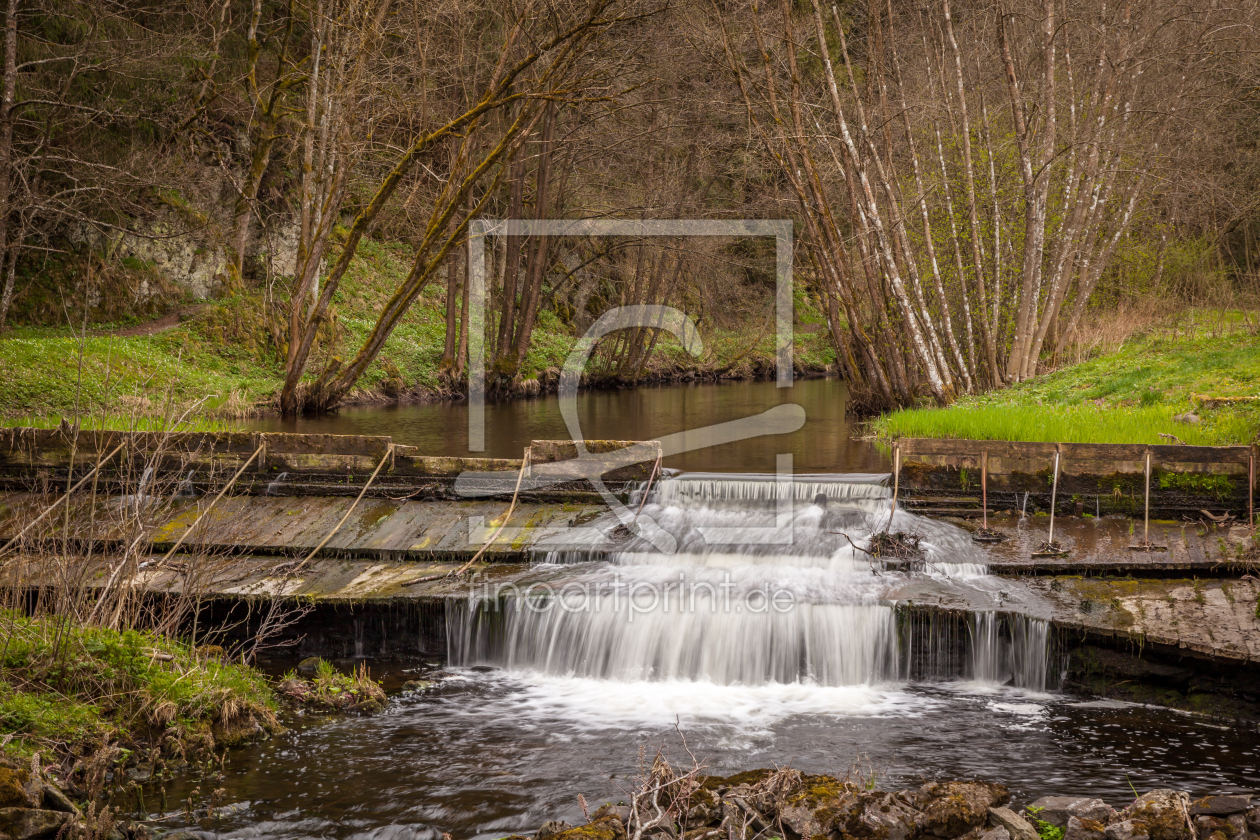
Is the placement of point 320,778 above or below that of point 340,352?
below

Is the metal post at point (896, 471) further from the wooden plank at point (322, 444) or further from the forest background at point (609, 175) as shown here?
the wooden plank at point (322, 444)

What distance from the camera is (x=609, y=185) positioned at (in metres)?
28.6

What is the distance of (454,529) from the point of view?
954cm

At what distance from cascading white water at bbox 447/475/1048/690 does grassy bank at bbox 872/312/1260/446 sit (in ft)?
7.82

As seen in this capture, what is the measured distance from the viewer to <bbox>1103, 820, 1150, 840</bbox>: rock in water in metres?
4.20

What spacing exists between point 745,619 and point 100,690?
4929 mm

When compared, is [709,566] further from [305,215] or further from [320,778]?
[305,215]

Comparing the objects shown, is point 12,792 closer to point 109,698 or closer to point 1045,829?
point 109,698

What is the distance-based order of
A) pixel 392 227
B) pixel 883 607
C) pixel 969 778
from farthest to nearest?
pixel 392 227, pixel 883 607, pixel 969 778

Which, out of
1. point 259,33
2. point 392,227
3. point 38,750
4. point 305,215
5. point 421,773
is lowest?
point 421,773

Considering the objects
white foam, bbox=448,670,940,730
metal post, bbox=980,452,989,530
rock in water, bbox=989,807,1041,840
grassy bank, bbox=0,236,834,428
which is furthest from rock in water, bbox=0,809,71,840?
metal post, bbox=980,452,989,530

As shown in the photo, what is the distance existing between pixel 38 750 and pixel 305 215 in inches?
683

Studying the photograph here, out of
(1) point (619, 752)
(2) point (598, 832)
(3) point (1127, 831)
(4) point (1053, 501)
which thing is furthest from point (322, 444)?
(3) point (1127, 831)

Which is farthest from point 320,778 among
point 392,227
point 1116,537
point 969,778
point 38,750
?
point 392,227
